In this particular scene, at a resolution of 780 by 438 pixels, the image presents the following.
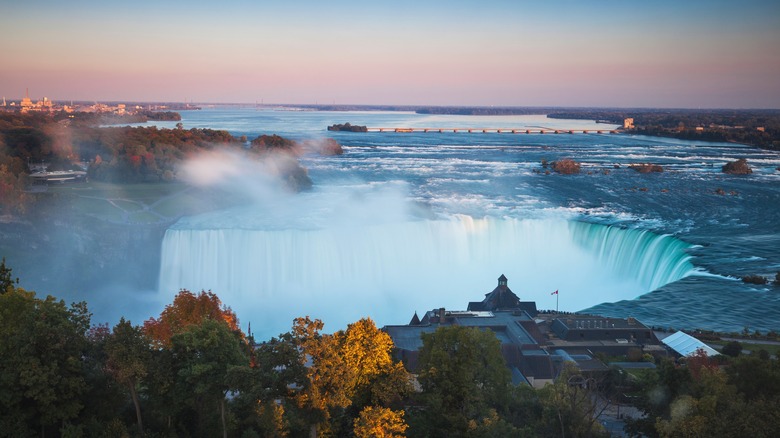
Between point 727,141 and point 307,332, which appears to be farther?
point 727,141

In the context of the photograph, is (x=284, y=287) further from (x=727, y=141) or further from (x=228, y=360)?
(x=727, y=141)

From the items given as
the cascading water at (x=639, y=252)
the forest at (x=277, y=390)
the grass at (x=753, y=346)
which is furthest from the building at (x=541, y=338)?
the cascading water at (x=639, y=252)

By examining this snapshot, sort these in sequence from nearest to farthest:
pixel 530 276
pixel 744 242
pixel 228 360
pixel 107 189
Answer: pixel 228 360 < pixel 530 276 < pixel 744 242 < pixel 107 189

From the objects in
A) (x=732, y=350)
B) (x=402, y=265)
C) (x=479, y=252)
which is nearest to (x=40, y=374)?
(x=732, y=350)

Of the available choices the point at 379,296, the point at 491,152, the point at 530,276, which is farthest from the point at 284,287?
the point at 491,152

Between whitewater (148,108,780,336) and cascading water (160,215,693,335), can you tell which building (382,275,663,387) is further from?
cascading water (160,215,693,335)

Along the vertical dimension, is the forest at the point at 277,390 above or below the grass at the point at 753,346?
above

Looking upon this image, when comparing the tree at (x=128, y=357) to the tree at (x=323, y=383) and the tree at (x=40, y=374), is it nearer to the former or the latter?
the tree at (x=40, y=374)
